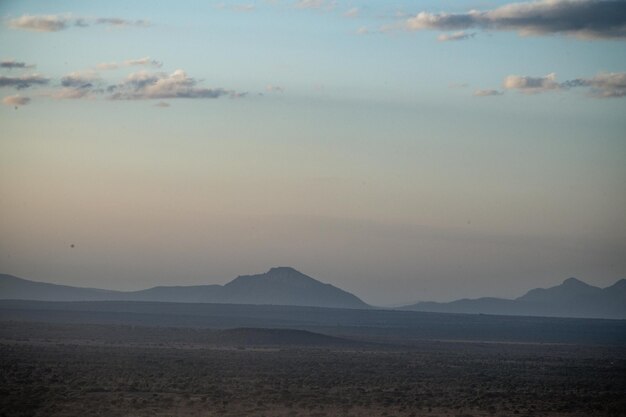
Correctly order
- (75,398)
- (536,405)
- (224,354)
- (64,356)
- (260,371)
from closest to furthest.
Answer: (75,398) → (536,405) → (260,371) → (64,356) → (224,354)

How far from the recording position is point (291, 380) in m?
50.1

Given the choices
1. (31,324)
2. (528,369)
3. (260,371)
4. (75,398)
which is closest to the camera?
(75,398)

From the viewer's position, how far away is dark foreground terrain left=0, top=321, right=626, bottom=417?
39344 mm

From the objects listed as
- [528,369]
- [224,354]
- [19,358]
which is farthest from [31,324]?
[528,369]

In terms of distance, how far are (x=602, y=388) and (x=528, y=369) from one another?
41.5 feet

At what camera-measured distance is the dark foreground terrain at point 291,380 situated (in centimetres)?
3934

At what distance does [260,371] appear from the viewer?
5528 centimetres

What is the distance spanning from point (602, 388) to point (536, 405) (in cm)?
956

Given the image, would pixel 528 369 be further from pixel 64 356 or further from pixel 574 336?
pixel 574 336

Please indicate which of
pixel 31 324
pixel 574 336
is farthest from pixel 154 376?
pixel 574 336

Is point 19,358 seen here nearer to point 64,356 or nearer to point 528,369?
point 64,356

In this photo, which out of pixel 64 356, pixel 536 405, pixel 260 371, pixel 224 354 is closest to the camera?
pixel 536 405

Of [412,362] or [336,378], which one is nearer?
[336,378]

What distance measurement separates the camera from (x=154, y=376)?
4966 centimetres
